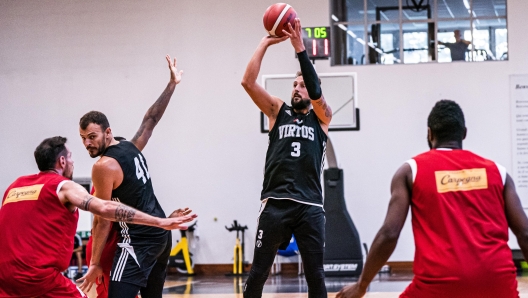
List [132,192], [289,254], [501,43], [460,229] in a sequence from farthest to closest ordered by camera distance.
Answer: [501,43] → [289,254] → [132,192] → [460,229]

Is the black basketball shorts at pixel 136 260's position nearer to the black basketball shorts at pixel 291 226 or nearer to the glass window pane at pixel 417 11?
the black basketball shorts at pixel 291 226

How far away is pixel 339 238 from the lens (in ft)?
34.3

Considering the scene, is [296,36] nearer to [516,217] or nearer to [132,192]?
[132,192]

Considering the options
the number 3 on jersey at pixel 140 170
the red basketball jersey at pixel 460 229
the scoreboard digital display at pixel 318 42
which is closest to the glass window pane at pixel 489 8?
the scoreboard digital display at pixel 318 42

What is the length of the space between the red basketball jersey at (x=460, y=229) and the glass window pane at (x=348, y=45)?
9406 millimetres

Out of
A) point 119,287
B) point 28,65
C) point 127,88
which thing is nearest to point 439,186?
point 119,287

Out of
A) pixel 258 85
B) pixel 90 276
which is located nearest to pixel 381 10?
pixel 258 85

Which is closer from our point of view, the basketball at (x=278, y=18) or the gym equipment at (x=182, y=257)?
the basketball at (x=278, y=18)

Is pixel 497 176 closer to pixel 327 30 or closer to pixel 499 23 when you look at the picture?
pixel 327 30

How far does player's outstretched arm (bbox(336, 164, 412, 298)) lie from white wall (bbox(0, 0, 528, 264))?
8.99m

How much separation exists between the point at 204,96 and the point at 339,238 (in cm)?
391

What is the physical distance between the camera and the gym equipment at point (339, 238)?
10391 millimetres

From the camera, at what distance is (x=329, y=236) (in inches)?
415

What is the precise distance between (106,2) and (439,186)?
437 inches
